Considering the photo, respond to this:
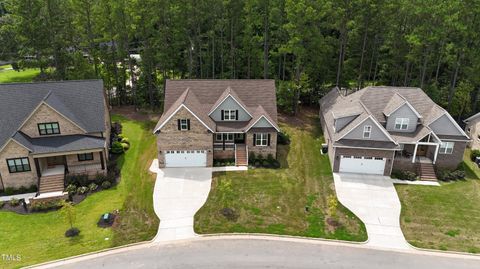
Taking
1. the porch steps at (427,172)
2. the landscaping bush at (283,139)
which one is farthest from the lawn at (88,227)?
the porch steps at (427,172)

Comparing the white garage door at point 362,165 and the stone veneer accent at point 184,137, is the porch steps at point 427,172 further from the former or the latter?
the stone veneer accent at point 184,137

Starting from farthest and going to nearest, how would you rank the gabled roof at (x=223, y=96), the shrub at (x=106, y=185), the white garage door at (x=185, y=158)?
the gabled roof at (x=223, y=96) → the white garage door at (x=185, y=158) → the shrub at (x=106, y=185)

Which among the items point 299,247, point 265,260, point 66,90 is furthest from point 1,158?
A: point 299,247

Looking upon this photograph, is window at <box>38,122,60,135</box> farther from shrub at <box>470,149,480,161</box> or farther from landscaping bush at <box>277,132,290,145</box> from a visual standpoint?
shrub at <box>470,149,480,161</box>

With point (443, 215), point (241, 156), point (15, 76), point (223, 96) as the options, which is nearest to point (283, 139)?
point (241, 156)

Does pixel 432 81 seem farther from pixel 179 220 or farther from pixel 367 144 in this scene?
pixel 179 220

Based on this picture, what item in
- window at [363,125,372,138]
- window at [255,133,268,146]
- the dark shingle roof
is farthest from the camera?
window at [255,133,268,146]

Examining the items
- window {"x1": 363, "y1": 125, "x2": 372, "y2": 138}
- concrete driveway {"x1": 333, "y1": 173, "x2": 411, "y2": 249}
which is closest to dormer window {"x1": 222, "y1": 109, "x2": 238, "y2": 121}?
concrete driveway {"x1": 333, "y1": 173, "x2": 411, "y2": 249}
